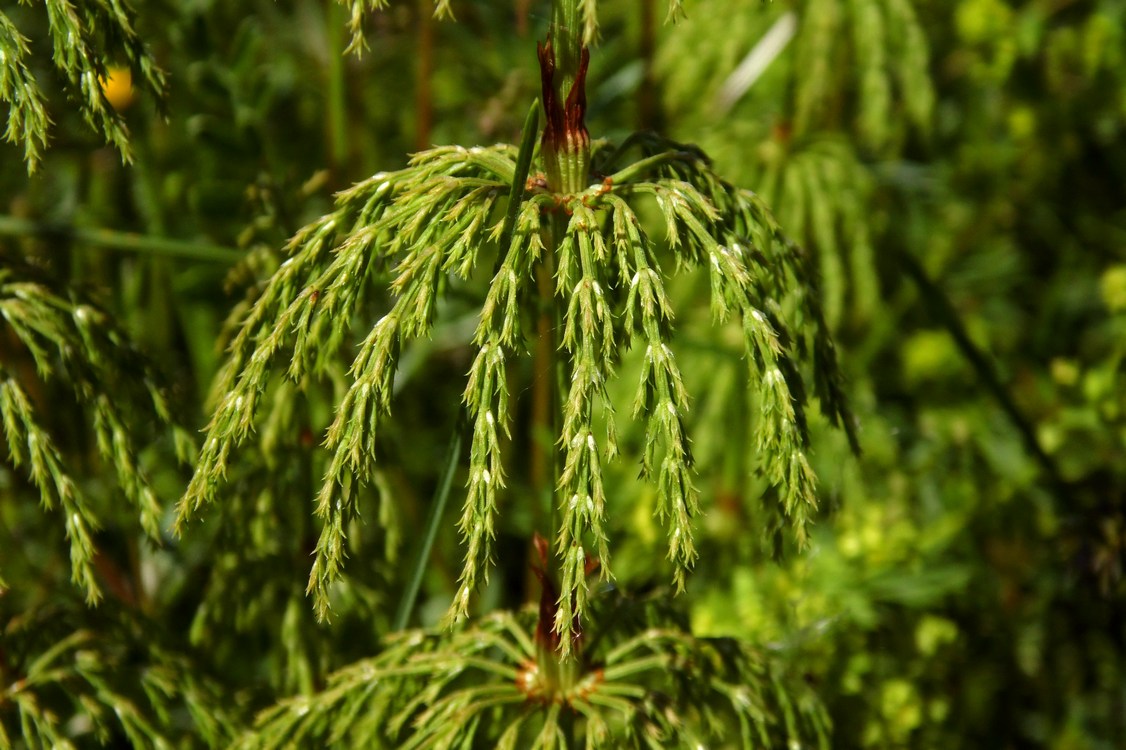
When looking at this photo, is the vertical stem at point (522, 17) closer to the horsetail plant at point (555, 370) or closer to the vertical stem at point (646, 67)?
the vertical stem at point (646, 67)

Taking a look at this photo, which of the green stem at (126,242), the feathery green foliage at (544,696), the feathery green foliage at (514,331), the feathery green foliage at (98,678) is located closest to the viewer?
the feathery green foliage at (514,331)

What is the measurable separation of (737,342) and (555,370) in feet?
4.39

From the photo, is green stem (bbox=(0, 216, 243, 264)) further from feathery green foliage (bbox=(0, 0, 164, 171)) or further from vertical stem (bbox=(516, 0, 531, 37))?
vertical stem (bbox=(516, 0, 531, 37))

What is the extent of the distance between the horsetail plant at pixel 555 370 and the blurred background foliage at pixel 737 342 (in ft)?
0.97

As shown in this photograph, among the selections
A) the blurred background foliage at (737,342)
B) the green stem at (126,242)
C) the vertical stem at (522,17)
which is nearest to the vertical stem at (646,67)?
the blurred background foliage at (737,342)

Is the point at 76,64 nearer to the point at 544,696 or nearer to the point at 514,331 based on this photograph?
the point at 514,331

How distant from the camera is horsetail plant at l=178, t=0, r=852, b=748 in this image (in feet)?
3.59

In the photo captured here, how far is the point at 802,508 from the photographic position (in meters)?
1.18

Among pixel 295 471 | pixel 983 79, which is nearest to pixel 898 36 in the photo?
pixel 983 79

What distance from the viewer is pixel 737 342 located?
2588mm

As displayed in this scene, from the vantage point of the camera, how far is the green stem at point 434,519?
139cm

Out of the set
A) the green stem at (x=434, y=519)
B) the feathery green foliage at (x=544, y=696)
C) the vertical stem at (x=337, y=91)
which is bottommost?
the feathery green foliage at (x=544, y=696)

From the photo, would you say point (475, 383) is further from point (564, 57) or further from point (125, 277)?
point (125, 277)

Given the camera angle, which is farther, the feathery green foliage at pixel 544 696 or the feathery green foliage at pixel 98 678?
the feathery green foliage at pixel 98 678
